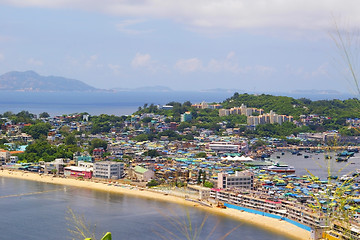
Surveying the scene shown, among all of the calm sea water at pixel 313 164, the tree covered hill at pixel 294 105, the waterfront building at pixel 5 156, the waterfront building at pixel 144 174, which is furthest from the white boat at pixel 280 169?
the tree covered hill at pixel 294 105

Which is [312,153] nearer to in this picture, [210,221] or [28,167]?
[28,167]

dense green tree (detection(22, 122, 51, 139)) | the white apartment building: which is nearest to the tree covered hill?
the white apartment building

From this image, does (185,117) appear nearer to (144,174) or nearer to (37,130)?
(37,130)

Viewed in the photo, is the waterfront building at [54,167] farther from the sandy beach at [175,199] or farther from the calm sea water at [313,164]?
the calm sea water at [313,164]

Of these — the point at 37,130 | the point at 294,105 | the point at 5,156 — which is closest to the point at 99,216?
the point at 5,156

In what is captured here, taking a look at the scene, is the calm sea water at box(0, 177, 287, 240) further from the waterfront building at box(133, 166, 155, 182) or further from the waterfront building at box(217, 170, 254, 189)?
the waterfront building at box(133, 166, 155, 182)

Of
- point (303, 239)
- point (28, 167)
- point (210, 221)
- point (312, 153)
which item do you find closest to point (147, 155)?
point (28, 167)
